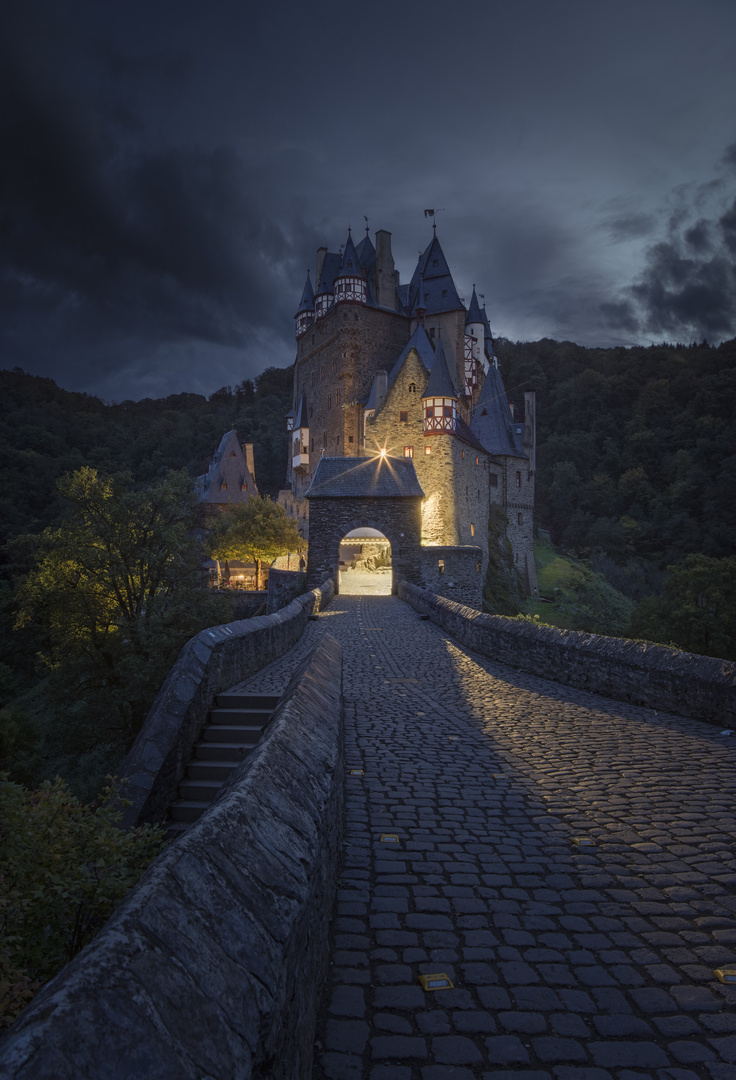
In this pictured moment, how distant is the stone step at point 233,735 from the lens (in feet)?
21.5

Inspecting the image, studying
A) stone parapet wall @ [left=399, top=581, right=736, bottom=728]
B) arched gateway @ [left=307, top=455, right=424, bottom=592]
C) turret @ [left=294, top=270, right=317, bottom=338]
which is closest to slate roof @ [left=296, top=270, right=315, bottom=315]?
turret @ [left=294, top=270, right=317, bottom=338]

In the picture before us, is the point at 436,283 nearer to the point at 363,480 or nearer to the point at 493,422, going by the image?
the point at 493,422

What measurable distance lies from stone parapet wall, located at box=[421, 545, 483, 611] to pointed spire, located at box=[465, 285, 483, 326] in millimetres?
29588

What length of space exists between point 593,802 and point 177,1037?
3.94m

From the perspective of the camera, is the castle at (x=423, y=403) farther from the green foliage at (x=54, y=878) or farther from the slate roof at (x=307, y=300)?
the green foliage at (x=54, y=878)

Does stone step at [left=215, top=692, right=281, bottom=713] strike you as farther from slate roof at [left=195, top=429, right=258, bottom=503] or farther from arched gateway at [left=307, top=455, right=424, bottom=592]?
slate roof at [left=195, top=429, right=258, bottom=503]

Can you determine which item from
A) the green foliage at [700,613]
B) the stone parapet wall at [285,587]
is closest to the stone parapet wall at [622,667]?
the stone parapet wall at [285,587]

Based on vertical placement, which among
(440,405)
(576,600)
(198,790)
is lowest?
(576,600)

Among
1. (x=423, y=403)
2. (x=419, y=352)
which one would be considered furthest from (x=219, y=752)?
(x=419, y=352)

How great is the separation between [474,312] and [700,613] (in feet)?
116

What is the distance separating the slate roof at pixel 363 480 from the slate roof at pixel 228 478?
27.2 meters

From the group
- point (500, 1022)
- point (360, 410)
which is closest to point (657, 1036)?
point (500, 1022)

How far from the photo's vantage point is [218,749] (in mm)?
6301

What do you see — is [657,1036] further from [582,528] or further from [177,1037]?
[582,528]
